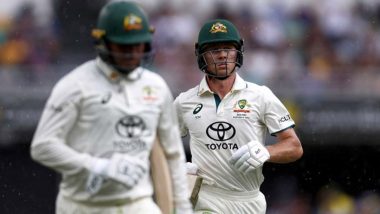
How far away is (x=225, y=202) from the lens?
7.59m

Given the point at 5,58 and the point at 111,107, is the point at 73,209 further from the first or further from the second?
the point at 5,58

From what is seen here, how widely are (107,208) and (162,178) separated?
0.42m

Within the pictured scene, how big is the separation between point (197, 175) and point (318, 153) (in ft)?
23.6

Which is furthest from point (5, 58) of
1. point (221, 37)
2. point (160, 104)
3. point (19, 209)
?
point (160, 104)

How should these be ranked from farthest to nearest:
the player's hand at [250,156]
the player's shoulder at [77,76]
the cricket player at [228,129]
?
the cricket player at [228,129] → the player's hand at [250,156] → the player's shoulder at [77,76]

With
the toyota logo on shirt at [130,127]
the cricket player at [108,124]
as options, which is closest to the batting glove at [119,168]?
the cricket player at [108,124]

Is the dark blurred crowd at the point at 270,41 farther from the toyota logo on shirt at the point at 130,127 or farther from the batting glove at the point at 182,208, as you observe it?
the toyota logo on shirt at the point at 130,127

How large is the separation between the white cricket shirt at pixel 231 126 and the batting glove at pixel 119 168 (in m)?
2.03

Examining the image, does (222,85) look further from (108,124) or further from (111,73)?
(108,124)

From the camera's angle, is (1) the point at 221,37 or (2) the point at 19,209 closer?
(1) the point at 221,37

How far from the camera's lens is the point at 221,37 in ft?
25.5

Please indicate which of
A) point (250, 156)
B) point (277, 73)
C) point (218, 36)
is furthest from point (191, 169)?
point (277, 73)

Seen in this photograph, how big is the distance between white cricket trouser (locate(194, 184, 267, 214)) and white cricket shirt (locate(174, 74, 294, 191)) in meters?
0.05

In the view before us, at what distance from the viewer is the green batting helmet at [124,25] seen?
574 centimetres
